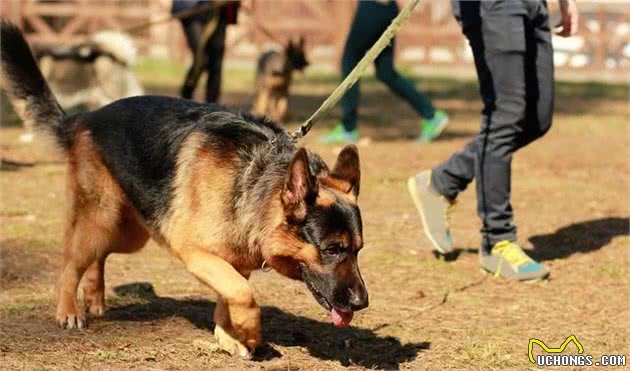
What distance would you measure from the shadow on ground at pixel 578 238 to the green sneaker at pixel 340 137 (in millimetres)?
4369

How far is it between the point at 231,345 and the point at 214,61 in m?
7.05

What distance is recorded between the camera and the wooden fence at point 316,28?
2573 centimetres

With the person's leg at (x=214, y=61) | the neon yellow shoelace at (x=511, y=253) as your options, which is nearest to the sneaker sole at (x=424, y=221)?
the neon yellow shoelace at (x=511, y=253)

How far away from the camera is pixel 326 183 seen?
15.5 feet

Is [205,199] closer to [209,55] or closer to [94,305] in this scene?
[94,305]

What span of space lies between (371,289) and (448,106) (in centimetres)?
1113

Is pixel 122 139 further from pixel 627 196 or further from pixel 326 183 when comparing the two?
pixel 627 196

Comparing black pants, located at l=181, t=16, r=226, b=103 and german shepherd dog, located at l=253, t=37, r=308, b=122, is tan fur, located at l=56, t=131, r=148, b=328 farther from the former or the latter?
german shepherd dog, located at l=253, t=37, r=308, b=122

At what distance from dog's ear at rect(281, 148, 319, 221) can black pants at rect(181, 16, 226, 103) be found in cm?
717

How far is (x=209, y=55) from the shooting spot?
11.7m

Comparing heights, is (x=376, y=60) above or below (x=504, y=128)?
below

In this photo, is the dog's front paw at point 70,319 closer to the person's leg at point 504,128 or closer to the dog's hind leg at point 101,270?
the dog's hind leg at point 101,270

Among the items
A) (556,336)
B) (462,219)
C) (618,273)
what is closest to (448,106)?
(462,219)

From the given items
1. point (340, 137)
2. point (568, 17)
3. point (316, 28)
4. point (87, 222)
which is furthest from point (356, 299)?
point (316, 28)
